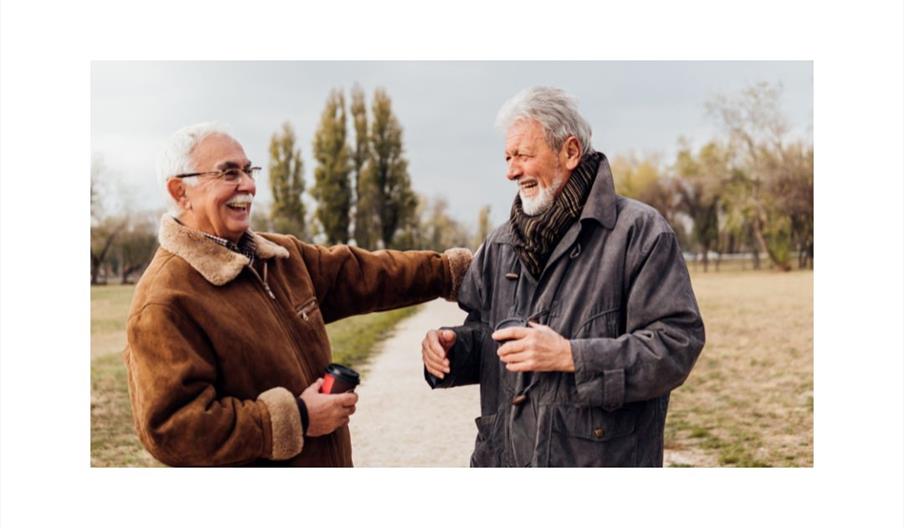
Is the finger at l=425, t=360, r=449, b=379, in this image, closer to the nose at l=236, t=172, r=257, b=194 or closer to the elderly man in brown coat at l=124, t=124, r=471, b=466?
the elderly man in brown coat at l=124, t=124, r=471, b=466

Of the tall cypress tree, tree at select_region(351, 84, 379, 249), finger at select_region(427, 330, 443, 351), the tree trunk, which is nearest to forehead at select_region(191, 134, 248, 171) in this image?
finger at select_region(427, 330, 443, 351)

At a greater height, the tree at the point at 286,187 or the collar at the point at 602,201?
the tree at the point at 286,187

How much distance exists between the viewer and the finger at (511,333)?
2.81 metres

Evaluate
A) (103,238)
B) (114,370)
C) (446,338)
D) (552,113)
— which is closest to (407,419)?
(103,238)

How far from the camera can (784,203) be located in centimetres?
1867

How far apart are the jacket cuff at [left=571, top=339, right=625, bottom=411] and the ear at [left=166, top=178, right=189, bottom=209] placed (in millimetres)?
1397

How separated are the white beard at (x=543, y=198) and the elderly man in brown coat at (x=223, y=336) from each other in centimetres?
85

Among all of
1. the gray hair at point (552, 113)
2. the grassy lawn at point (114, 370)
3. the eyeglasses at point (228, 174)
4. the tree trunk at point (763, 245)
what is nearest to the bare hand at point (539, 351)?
the gray hair at point (552, 113)

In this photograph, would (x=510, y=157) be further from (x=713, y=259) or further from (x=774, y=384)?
(x=713, y=259)

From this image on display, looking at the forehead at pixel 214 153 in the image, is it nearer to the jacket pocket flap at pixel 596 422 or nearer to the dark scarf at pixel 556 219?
the dark scarf at pixel 556 219

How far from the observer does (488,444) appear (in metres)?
3.20

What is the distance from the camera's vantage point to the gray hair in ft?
9.39

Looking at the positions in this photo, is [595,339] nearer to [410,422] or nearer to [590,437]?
[590,437]

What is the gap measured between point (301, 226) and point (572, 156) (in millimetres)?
11444
